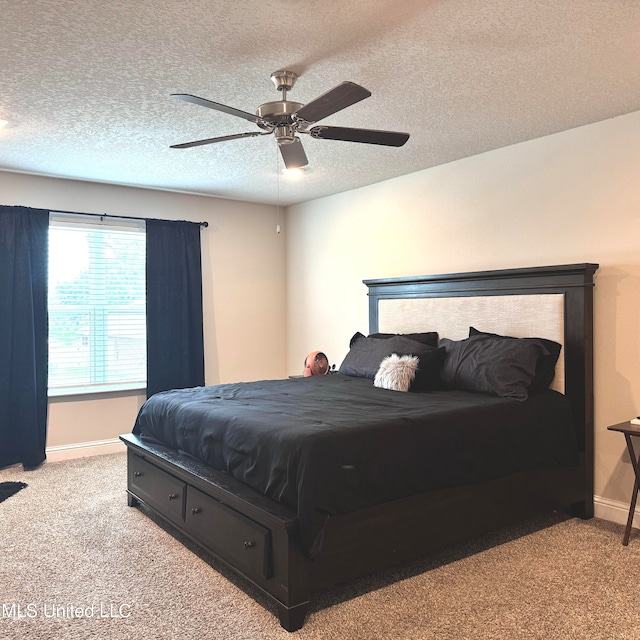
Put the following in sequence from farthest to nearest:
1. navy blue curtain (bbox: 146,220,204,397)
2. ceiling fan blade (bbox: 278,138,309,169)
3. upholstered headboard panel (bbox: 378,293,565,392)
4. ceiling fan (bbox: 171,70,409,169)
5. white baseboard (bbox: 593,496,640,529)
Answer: navy blue curtain (bbox: 146,220,204,397) < upholstered headboard panel (bbox: 378,293,565,392) < white baseboard (bbox: 593,496,640,529) < ceiling fan blade (bbox: 278,138,309,169) < ceiling fan (bbox: 171,70,409,169)

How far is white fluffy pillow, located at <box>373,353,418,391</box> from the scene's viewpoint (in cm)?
375

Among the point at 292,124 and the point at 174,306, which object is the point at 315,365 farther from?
the point at 292,124

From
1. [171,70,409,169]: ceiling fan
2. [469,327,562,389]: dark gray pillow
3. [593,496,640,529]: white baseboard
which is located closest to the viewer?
[171,70,409,169]: ceiling fan

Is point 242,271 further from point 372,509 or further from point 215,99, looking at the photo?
point 372,509

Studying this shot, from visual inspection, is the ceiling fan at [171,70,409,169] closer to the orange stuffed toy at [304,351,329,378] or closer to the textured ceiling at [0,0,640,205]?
the textured ceiling at [0,0,640,205]

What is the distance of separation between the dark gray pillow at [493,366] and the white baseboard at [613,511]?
0.86 meters

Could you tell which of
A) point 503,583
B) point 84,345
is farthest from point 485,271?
point 84,345

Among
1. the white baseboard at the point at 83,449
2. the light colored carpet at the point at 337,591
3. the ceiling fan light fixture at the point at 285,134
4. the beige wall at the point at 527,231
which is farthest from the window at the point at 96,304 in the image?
the ceiling fan light fixture at the point at 285,134

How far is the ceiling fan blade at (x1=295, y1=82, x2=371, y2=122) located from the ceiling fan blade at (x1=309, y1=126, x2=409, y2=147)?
16 centimetres

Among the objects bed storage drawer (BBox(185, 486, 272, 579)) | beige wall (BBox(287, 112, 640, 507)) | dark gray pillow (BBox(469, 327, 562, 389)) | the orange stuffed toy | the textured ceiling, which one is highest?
the textured ceiling

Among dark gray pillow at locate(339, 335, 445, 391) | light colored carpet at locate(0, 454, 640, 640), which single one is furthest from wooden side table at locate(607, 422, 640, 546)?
dark gray pillow at locate(339, 335, 445, 391)

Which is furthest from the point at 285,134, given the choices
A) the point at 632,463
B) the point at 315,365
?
the point at 315,365

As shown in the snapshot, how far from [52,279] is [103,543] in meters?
2.67

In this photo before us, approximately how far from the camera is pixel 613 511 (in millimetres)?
3473
